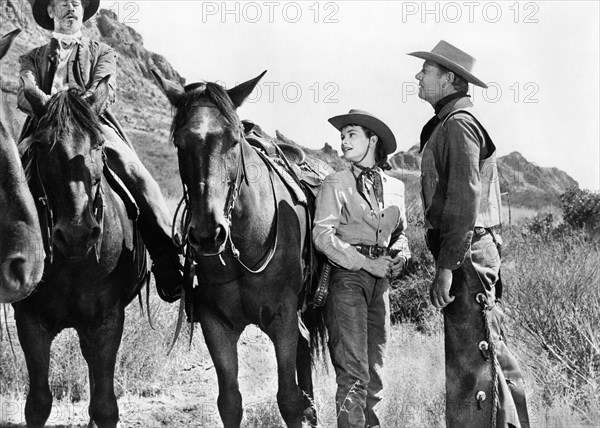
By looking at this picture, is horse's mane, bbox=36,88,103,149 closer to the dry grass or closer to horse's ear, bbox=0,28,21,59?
horse's ear, bbox=0,28,21,59

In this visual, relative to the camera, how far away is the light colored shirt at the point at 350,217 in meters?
5.63

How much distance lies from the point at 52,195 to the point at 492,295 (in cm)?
280

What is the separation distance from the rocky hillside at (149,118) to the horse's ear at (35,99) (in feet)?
30.6

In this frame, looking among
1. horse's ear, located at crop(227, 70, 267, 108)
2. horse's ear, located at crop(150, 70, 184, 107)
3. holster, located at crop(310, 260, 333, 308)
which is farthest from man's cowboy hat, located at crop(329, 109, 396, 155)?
horse's ear, located at crop(150, 70, 184, 107)

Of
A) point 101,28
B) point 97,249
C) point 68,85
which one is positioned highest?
point 101,28

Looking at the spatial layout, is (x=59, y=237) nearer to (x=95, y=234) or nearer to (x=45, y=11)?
(x=95, y=234)

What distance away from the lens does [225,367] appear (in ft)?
18.9

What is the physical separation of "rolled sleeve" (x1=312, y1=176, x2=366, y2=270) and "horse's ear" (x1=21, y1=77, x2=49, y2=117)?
1.95 m

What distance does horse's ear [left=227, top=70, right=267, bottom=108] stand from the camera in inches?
219

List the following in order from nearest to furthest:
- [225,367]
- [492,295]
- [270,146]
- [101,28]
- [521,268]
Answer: [492,295] < [225,367] < [270,146] < [521,268] < [101,28]

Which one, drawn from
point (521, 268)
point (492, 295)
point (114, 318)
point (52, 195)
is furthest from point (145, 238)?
point (521, 268)

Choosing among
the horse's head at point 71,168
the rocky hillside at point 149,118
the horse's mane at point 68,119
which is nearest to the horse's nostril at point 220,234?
the horse's head at point 71,168

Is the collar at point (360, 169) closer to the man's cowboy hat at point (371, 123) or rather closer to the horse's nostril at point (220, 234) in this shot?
the man's cowboy hat at point (371, 123)

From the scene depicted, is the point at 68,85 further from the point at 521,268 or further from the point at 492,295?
the point at 521,268
